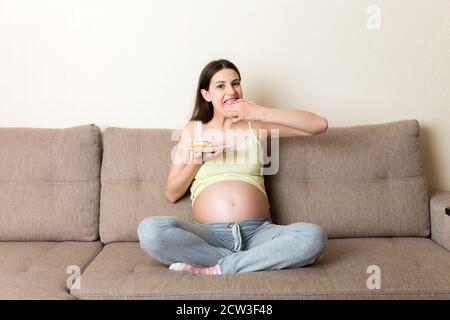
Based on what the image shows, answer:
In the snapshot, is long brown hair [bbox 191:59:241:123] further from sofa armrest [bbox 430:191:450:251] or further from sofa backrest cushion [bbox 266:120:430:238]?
sofa armrest [bbox 430:191:450:251]

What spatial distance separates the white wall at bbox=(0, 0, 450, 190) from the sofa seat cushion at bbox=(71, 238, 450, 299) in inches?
34.0

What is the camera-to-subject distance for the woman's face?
211 centimetres

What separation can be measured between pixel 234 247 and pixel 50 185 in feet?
2.67

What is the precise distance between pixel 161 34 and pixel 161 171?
26.3 inches

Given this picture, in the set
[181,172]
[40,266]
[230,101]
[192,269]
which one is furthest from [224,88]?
[40,266]

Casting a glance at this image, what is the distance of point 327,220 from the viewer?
2.09m

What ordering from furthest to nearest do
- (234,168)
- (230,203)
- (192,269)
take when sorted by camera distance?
(234,168) < (230,203) < (192,269)

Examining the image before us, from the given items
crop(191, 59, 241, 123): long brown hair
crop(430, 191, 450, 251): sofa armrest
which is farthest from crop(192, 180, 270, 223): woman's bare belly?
crop(430, 191, 450, 251): sofa armrest

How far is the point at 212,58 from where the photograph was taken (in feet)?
7.85

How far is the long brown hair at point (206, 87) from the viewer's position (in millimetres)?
2158

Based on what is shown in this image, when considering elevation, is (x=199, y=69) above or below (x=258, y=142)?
above

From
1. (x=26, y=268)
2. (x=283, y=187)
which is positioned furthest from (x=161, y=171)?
(x=26, y=268)

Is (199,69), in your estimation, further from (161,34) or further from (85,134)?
(85,134)

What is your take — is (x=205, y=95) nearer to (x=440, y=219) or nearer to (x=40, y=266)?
(x=40, y=266)
